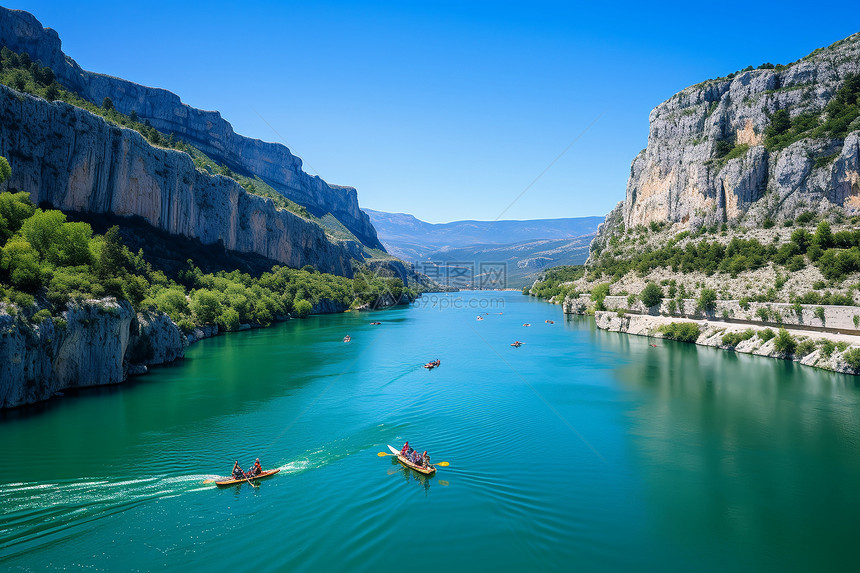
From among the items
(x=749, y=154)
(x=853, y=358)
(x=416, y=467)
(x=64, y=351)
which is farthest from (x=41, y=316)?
(x=749, y=154)

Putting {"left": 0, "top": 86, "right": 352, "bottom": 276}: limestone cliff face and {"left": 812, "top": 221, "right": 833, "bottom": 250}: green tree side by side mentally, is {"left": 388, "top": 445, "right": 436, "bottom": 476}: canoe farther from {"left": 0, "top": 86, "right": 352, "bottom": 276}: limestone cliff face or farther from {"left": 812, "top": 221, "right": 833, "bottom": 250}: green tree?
{"left": 0, "top": 86, "right": 352, "bottom": 276}: limestone cliff face

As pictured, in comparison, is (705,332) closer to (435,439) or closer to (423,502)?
(435,439)

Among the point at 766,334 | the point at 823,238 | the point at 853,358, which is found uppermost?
the point at 823,238

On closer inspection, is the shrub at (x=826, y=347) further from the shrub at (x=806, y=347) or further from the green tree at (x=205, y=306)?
the green tree at (x=205, y=306)

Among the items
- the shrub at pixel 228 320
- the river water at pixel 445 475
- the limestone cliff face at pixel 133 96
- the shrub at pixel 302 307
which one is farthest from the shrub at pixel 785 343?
the limestone cliff face at pixel 133 96

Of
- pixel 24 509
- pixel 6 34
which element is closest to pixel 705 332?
pixel 24 509

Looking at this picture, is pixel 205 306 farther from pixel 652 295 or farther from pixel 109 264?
pixel 652 295

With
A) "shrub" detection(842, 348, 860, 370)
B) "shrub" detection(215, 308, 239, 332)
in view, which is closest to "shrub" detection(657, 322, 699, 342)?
"shrub" detection(842, 348, 860, 370)

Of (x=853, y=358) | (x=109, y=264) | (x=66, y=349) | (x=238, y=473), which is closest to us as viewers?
(x=238, y=473)
